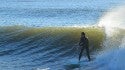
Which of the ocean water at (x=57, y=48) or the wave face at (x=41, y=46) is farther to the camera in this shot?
the wave face at (x=41, y=46)

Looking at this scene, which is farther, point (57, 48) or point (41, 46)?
point (41, 46)

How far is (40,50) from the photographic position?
26.5 metres

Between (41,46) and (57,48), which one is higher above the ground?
(41,46)

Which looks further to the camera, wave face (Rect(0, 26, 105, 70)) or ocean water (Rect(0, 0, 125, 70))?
wave face (Rect(0, 26, 105, 70))

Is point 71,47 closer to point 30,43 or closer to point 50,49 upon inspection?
point 50,49

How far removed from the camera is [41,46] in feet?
90.6

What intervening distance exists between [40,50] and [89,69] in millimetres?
6934

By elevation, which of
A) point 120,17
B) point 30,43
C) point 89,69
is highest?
point 120,17

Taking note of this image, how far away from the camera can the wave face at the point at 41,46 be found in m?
22.5

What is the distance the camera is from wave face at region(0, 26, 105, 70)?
22547 mm

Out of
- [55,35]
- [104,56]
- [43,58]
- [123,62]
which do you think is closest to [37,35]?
[55,35]

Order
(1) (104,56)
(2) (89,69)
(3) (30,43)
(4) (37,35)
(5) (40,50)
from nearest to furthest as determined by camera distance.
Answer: (2) (89,69), (1) (104,56), (5) (40,50), (3) (30,43), (4) (37,35)

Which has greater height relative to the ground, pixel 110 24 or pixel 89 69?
pixel 110 24

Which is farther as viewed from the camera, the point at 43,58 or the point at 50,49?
the point at 50,49
